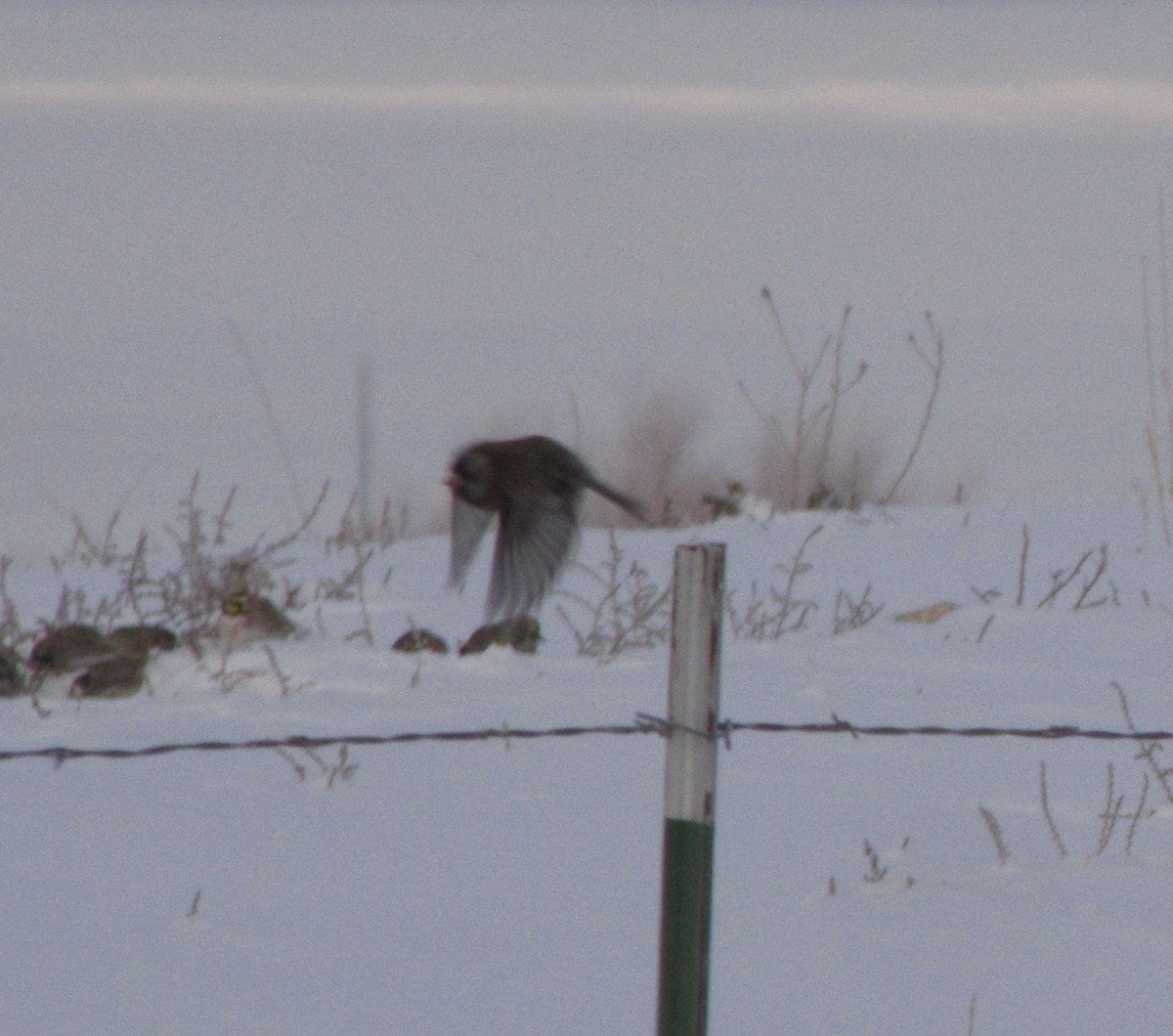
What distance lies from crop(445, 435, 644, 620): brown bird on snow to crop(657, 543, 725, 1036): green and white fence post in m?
1.15

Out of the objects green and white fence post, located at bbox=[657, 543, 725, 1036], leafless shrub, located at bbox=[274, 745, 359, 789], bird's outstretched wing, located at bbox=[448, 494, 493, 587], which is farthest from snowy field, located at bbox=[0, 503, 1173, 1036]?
green and white fence post, located at bbox=[657, 543, 725, 1036]

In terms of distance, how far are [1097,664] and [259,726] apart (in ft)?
7.90

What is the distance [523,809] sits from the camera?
165 inches

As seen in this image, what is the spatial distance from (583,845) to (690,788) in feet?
5.79

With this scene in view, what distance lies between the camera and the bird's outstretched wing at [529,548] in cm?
338

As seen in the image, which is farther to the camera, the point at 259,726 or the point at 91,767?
the point at 259,726

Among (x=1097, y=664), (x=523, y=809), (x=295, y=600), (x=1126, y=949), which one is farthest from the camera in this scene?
(x=295, y=600)

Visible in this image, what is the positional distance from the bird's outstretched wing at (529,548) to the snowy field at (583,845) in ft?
0.70

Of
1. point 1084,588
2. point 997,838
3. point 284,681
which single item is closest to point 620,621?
point 284,681

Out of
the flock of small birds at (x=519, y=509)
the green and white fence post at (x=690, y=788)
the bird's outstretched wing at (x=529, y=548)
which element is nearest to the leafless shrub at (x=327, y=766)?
the flock of small birds at (x=519, y=509)

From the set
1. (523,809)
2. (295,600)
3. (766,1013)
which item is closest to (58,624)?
(295,600)

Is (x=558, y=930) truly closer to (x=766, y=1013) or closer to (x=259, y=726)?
(x=766, y=1013)

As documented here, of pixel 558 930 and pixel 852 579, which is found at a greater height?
pixel 852 579

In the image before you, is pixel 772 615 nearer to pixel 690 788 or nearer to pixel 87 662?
pixel 87 662
